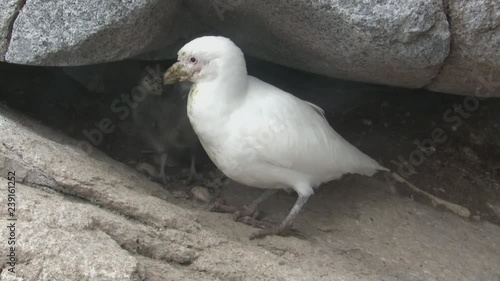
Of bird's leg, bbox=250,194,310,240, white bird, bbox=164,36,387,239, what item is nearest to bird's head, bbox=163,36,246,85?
white bird, bbox=164,36,387,239

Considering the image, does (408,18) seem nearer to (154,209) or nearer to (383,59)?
(383,59)

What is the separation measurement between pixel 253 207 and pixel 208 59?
0.95 m

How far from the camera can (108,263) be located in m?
2.23

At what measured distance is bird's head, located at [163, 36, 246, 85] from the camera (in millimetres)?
3158

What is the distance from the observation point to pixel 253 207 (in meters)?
3.62

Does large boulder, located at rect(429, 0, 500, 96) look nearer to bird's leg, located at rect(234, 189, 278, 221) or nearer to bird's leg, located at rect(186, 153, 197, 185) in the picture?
bird's leg, located at rect(234, 189, 278, 221)

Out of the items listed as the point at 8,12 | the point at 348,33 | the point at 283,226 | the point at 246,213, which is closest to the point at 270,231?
the point at 283,226

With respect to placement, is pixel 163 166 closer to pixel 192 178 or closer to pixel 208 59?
pixel 192 178

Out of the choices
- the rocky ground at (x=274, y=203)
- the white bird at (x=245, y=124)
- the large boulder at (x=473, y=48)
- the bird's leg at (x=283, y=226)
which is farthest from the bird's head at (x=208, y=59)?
the large boulder at (x=473, y=48)

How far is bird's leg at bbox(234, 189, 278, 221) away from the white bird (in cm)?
25

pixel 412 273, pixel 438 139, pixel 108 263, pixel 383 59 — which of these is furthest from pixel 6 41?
pixel 438 139

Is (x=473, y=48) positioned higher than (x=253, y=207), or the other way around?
(x=473, y=48)

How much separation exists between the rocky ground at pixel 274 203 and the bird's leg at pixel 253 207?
9 centimetres

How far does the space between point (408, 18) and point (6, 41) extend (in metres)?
1.96
